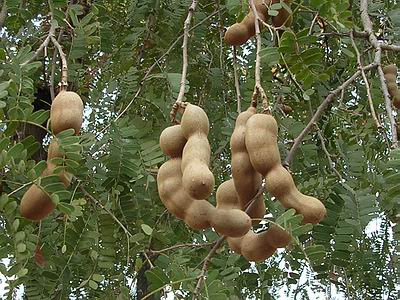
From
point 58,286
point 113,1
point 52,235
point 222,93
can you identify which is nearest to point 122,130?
point 52,235

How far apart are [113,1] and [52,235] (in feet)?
3.58

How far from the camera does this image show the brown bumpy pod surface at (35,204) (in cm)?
124

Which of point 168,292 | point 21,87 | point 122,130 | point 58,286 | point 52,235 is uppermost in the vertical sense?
point 21,87

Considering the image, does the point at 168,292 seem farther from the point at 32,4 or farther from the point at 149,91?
the point at 32,4

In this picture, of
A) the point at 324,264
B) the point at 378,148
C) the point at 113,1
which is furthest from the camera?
the point at 113,1

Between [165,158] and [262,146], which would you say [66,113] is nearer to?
[262,146]

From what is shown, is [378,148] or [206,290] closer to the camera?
[206,290]

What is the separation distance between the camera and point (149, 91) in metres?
2.10

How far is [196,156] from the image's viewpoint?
1.14 meters

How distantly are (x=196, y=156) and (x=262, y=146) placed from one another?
97 millimetres

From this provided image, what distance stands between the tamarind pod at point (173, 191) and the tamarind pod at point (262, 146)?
12cm

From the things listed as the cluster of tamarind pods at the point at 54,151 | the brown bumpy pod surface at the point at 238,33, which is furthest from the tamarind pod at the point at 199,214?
the brown bumpy pod surface at the point at 238,33

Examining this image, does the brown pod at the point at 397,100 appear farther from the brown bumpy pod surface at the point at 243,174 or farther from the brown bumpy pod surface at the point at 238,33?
the brown bumpy pod surface at the point at 243,174

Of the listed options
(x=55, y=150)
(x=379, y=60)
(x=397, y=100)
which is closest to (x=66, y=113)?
(x=55, y=150)
